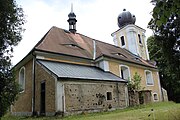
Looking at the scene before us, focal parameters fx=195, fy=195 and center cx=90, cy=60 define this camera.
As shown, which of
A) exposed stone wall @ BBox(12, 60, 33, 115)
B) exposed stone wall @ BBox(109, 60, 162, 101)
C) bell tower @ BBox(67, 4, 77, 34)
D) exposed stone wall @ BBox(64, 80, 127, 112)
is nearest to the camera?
exposed stone wall @ BBox(64, 80, 127, 112)

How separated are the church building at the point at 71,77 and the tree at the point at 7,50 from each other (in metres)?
4.37

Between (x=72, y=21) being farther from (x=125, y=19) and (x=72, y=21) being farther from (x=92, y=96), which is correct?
(x=92, y=96)

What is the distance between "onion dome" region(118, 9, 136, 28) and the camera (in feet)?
106

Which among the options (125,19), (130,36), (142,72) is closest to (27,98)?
(142,72)

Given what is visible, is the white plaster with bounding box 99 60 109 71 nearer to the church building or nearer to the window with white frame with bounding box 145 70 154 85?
the church building

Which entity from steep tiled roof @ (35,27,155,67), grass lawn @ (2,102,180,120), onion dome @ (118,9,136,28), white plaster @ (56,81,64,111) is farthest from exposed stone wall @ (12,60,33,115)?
onion dome @ (118,9,136,28)

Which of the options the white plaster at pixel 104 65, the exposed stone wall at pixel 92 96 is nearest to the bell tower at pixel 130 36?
the white plaster at pixel 104 65

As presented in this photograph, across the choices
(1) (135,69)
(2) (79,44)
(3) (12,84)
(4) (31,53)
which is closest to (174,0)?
(3) (12,84)

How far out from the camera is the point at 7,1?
9312 mm

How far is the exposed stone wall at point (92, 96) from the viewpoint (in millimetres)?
13734

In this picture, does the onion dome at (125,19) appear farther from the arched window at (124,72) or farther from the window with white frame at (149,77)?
the arched window at (124,72)

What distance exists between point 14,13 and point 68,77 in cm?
586

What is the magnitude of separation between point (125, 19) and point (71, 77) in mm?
21463

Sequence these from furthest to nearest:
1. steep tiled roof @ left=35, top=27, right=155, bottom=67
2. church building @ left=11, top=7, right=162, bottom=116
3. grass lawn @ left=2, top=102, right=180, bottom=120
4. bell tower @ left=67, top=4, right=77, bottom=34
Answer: bell tower @ left=67, top=4, right=77, bottom=34
steep tiled roof @ left=35, top=27, right=155, bottom=67
church building @ left=11, top=7, right=162, bottom=116
grass lawn @ left=2, top=102, right=180, bottom=120
